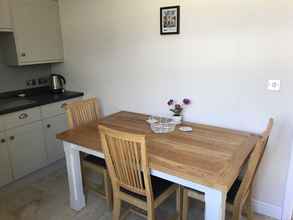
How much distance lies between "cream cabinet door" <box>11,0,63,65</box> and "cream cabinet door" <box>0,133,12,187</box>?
38.2 inches

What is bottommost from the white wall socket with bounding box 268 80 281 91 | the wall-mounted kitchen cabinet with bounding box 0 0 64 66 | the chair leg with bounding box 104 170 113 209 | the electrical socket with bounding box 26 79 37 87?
the chair leg with bounding box 104 170 113 209

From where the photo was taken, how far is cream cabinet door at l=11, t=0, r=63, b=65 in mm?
2846

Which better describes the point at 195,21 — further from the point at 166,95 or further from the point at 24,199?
the point at 24,199

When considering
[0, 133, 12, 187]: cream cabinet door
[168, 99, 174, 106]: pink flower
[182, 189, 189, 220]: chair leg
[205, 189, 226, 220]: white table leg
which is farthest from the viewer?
[0, 133, 12, 187]: cream cabinet door

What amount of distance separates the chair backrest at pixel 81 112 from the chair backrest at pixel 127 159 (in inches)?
33.1

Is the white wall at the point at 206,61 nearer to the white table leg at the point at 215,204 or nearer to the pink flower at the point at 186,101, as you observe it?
the pink flower at the point at 186,101

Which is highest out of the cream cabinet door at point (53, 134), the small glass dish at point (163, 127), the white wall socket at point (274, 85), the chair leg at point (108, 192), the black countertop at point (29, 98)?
the white wall socket at point (274, 85)

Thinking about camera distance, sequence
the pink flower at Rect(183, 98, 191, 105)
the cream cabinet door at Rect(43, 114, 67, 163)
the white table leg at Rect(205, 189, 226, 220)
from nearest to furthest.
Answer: the white table leg at Rect(205, 189, 226, 220)
the pink flower at Rect(183, 98, 191, 105)
the cream cabinet door at Rect(43, 114, 67, 163)

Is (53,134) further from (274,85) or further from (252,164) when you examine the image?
(274,85)

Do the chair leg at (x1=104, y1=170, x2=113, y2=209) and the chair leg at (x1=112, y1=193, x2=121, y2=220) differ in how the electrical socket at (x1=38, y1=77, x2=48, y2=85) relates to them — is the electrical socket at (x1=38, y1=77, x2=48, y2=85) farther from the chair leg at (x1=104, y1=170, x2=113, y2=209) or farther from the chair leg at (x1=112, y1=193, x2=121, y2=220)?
the chair leg at (x1=112, y1=193, x2=121, y2=220)

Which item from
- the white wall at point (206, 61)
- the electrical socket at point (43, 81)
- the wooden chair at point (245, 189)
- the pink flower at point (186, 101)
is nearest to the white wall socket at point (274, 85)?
the white wall at point (206, 61)

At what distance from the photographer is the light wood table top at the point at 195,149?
1.47m

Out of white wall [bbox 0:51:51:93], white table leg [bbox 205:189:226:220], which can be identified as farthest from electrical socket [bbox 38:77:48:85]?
white table leg [bbox 205:189:226:220]

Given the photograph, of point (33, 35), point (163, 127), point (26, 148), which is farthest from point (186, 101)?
point (33, 35)
